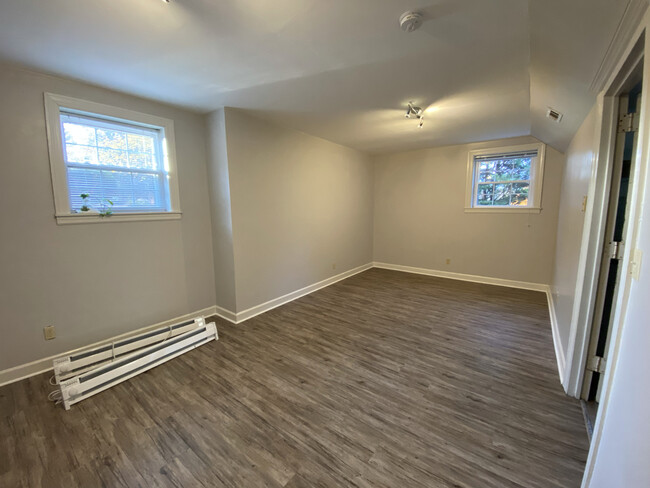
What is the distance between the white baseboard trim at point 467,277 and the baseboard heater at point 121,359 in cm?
403

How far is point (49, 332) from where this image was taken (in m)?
2.37

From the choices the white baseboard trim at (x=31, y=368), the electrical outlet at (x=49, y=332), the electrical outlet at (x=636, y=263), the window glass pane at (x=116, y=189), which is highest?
the window glass pane at (x=116, y=189)

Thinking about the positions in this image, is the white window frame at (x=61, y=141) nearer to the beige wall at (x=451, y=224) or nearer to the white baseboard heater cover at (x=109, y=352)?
the white baseboard heater cover at (x=109, y=352)

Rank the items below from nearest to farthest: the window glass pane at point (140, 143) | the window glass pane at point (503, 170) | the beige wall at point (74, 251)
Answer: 1. the beige wall at point (74, 251)
2. the window glass pane at point (140, 143)
3. the window glass pane at point (503, 170)

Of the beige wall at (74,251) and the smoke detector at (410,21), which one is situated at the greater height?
the smoke detector at (410,21)

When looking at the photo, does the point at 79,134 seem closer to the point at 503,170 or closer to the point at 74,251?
the point at 74,251

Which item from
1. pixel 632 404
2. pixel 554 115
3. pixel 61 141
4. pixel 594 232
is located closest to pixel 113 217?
pixel 61 141

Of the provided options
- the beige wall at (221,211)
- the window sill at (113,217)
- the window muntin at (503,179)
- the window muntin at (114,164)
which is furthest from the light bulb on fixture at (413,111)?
the window sill at (113,217)

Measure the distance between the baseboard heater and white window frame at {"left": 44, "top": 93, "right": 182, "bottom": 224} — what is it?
3.98 feet

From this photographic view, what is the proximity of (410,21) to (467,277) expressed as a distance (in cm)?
452

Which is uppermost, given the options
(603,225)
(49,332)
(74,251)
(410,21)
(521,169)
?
(410,21)

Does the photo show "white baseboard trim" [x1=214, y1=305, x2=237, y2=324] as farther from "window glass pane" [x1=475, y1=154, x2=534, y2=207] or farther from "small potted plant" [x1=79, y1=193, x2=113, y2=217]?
"window glass pane" [x1=475, y1=154, x2=534, y2=207]

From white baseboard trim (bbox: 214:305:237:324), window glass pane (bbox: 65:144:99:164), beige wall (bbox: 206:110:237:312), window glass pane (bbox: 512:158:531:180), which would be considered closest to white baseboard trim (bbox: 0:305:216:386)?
white baseboard trim (bbox: 214:305:237:324)

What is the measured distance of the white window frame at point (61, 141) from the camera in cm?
227
